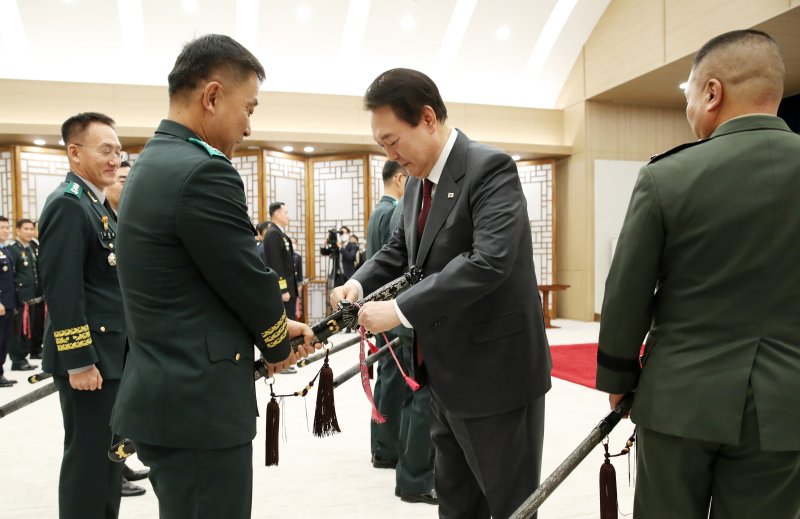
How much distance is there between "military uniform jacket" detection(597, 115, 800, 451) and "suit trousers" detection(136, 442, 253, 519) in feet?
3.10

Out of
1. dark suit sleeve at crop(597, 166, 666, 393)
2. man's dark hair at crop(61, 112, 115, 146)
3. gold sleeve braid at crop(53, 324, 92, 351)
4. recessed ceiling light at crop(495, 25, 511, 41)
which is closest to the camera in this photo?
dark suit sleeve at crop(597, 166, 666, 393)

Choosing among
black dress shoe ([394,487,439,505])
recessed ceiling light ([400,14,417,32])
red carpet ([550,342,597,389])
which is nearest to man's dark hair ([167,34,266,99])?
black dress shoe ([394,487,439,505])

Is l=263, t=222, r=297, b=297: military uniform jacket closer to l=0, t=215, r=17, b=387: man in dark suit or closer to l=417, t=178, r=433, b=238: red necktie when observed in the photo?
l=0, t=215, r=17, b=387: man in dark suit

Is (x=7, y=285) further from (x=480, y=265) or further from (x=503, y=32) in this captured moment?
(x=503, y=32)

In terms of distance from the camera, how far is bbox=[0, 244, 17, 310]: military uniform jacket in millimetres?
5930

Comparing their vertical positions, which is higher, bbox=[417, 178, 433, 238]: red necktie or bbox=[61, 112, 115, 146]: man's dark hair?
bbox=[61, 112, 115, 146]: man's dark hair

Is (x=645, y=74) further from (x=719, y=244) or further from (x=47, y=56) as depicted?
(x=47, y=56)

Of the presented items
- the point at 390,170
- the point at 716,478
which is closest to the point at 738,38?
the point at 716,478

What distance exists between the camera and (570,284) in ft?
32.5

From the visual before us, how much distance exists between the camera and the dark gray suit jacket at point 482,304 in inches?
57.1

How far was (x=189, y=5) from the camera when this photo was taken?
27.2 feet

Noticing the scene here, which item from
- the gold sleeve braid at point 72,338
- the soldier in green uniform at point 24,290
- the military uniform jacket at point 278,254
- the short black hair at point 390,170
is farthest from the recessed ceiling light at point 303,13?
the gold sleeve braid at point 72,338

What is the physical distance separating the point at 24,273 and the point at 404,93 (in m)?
6.29

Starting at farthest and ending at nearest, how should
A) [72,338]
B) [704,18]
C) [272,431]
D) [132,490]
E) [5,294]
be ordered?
1. [704,18]
2. [5,294]
3. [132,490]
4. [72,338]
5. [272,431]
